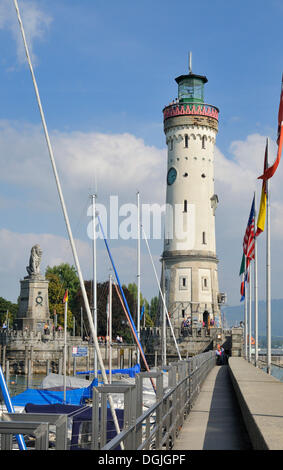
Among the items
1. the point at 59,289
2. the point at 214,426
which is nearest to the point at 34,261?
the point at 59,289

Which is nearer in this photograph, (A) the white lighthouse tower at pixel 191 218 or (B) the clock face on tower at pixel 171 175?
(A) the white lighthouse tower at pixel 191 218

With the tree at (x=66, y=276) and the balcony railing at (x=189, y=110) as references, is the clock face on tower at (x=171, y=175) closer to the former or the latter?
the balcony railing at (x=189, y=110)

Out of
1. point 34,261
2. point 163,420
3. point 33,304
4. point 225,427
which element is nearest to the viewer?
point 163,420

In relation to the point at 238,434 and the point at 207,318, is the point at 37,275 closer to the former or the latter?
the point at 207,318

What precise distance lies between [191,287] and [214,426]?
60.8m

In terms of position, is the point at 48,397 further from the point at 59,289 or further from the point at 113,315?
the point at 59,289

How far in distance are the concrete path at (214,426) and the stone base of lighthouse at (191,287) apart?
52.7 m

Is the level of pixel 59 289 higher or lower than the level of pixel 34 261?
lower

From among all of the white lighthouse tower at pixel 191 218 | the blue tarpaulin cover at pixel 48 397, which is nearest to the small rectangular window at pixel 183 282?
the white lighthouse tower at pixel 191 218

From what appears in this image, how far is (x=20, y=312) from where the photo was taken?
74.6m

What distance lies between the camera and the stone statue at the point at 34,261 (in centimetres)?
7425

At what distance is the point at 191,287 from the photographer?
75.8 m
